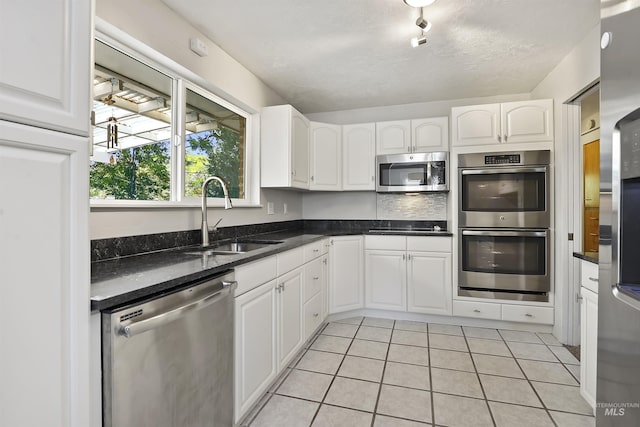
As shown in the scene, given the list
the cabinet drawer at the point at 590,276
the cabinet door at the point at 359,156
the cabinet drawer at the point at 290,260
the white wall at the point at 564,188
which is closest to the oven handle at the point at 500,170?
the white wall at the point at 564,188

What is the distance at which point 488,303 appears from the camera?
3066 mm

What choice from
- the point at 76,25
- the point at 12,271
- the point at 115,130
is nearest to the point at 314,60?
the point at 115,130

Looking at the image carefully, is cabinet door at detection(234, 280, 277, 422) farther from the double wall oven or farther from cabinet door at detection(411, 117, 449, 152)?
cabinet door at detection(411, 117, 449, 152)

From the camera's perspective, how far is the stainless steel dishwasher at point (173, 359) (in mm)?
958

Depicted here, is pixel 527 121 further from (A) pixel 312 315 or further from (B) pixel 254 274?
(B) pixel 254 274

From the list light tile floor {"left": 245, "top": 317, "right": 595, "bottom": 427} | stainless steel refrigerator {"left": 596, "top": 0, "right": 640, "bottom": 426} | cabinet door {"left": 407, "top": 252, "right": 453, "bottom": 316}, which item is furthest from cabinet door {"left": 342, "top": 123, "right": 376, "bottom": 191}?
stainless steel refrigerator {"left": 596, "top": 0, "right": 640, "bottom": 426}

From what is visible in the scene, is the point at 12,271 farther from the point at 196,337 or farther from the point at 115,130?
the point at 115,130

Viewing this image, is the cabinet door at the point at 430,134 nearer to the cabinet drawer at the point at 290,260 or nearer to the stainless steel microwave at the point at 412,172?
the stainless steel microwave at the point at 412,172

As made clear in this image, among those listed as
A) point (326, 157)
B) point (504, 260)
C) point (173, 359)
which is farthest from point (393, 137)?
point (173, 359)

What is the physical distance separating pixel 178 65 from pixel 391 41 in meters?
1.52

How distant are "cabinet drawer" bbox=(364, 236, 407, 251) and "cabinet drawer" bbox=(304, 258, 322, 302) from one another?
0.71 metres

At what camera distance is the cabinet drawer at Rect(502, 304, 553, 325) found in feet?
9.53

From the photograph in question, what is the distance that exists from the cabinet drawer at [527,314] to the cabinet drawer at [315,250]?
1809 millimetres

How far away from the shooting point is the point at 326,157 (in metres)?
3.64
